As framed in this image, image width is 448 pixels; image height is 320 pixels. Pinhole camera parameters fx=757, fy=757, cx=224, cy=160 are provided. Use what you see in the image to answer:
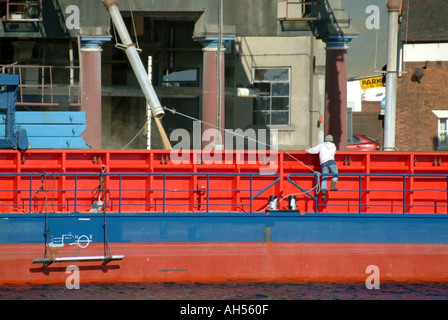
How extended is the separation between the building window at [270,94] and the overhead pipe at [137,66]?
1058cm

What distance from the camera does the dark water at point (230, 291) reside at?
16188 millimetres

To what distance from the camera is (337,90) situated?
981 inches

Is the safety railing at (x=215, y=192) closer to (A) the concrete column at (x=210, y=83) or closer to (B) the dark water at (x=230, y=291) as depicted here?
(B) the dark water at (x=230, y=291)

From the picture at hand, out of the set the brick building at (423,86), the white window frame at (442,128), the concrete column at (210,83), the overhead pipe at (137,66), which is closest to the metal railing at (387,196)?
the overhead pipe at (137,66)

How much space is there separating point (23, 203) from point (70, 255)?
6.20 feet

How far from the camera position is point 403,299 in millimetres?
16406

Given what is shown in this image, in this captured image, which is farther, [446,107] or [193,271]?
[446,107]

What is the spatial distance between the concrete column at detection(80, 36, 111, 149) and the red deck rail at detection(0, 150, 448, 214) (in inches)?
218

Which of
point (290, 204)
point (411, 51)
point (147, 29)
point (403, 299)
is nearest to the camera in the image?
point (403, 299)

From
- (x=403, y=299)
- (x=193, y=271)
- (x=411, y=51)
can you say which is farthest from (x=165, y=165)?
(x=411, y=51)

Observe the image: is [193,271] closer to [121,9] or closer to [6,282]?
[6,282]

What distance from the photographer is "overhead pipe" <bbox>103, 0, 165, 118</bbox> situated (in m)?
19.0

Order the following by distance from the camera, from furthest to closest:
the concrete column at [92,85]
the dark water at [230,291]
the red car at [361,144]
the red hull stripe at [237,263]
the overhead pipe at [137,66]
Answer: the red car at [361,144] → the concrete column at [92,85] → the overhead pipe at [137,66] → the red hull stripe at [237,263] → the dark water at [230,291]

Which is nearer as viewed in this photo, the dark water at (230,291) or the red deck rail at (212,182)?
the dark water at (230,291)
